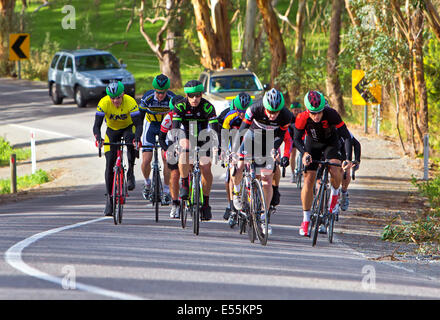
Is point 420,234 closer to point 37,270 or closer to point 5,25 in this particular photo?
point 37,270

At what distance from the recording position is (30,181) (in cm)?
2116

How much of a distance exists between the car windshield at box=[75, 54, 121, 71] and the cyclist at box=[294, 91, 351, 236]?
22906 millimetres

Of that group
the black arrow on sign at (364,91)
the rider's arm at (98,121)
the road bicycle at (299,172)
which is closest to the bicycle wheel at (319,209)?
the rider's arm at (98,121)

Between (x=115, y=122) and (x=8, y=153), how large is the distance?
14.0m

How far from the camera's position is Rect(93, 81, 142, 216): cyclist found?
39.7ft

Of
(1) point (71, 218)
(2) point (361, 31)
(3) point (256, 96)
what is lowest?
(1) point (71, 218)

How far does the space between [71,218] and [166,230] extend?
2.49 metres

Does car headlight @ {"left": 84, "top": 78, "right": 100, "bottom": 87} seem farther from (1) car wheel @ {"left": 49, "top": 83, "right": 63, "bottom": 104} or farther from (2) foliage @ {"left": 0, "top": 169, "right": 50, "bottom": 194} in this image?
(2) foliage @ {"left": 0, "top": 169, "right": 50, "bottom": 194}

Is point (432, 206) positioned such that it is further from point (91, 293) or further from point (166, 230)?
point (91, 293)

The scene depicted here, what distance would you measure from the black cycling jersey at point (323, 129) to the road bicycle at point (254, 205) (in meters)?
0.71

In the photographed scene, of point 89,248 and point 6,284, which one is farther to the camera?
point 89,248

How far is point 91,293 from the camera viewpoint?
23.5 feet
